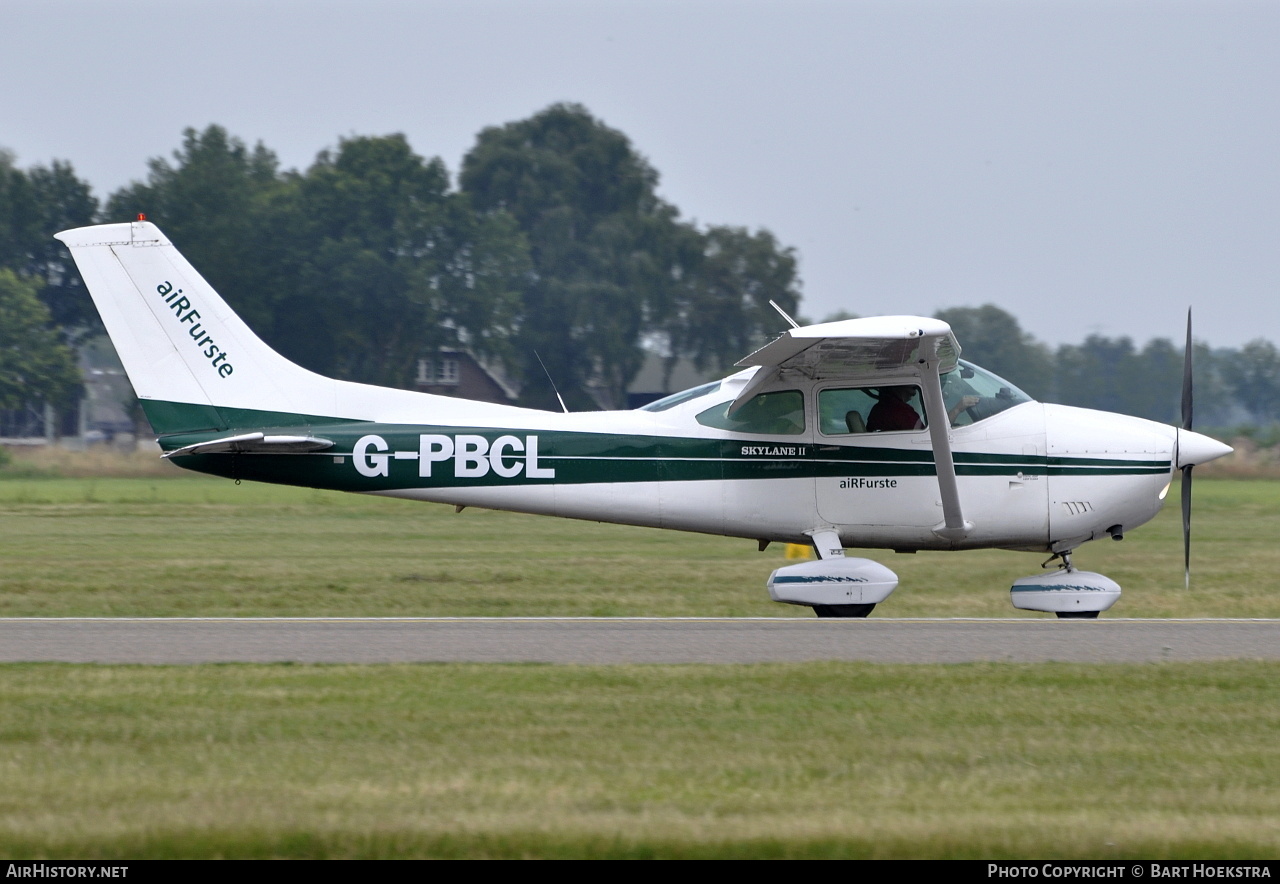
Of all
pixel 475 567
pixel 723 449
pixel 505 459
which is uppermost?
pixel 723 449

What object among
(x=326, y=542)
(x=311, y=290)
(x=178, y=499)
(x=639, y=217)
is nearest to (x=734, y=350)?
(x=639, y=217)

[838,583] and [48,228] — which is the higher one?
[48,228]

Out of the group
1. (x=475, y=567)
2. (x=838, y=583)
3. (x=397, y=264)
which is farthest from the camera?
(x=397, y=264)

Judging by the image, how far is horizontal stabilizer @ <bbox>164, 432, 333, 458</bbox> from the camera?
1187cm

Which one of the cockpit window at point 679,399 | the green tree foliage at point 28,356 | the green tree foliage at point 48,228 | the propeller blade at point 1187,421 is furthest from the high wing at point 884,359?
the green tree foliage at point 48,228

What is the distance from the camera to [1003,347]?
6612 centimetres

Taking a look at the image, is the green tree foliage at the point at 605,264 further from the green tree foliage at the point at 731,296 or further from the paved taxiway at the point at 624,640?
the paved taxiway at the point at 624,640

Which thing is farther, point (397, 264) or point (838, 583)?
point (397, 264)

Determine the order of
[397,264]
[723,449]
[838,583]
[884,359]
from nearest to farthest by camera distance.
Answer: [884,359]
[838,583]
[723,449]
[397,264]

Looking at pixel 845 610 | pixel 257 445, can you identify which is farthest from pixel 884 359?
pixel 257 445

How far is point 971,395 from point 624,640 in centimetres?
401

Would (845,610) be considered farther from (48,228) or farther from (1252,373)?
(1252,373)

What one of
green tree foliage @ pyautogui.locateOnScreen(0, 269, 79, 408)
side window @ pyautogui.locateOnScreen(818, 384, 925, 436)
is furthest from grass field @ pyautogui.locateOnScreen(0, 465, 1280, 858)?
green tree foliage @ pyautogui.locateOnScreen(0, 269, 79, 408)

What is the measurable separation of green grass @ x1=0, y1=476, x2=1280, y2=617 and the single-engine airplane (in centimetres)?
131
